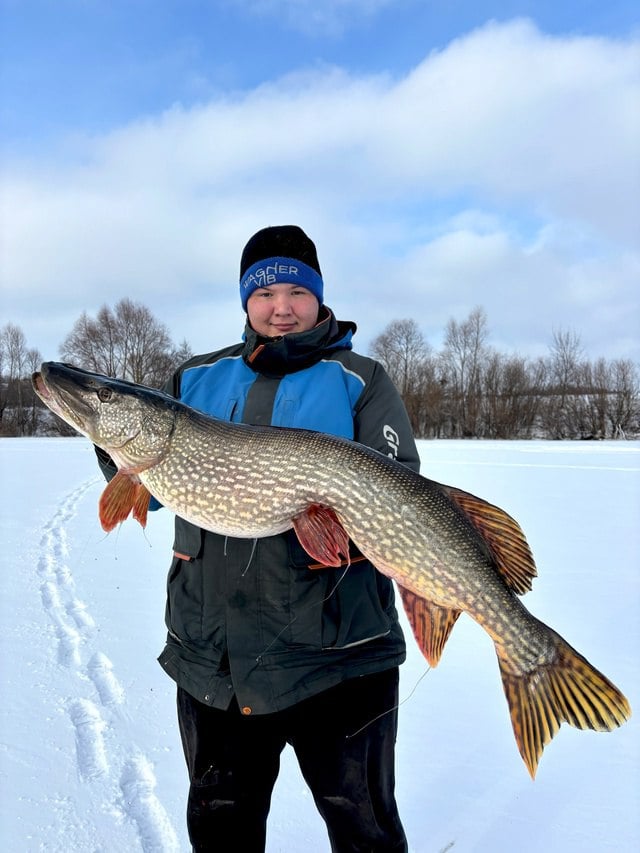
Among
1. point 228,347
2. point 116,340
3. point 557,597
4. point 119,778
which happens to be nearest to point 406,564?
point 228,347

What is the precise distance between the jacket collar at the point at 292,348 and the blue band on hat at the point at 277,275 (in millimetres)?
184

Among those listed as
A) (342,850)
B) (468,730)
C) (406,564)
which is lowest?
(468,730)

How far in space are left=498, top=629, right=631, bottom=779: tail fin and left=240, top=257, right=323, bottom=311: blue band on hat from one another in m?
1.28

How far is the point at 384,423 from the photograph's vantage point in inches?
66.6

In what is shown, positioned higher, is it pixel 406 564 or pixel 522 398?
pixel 522 398

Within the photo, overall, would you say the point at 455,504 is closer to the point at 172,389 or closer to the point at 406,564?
the point at 406,564

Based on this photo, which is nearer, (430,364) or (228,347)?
(228,347)

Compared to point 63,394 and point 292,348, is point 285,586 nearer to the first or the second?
point 292,348

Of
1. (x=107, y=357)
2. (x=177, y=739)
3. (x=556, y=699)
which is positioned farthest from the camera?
(x=107, y=357)

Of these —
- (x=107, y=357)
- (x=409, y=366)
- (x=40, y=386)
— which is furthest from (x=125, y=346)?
(x=40, y=386)

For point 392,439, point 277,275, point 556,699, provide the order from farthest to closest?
1. point 277,275
2. point 392,439
3. point 556,699

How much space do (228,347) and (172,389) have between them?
0.78 feet

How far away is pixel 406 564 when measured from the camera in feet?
4.95

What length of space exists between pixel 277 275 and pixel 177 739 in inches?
76.5
